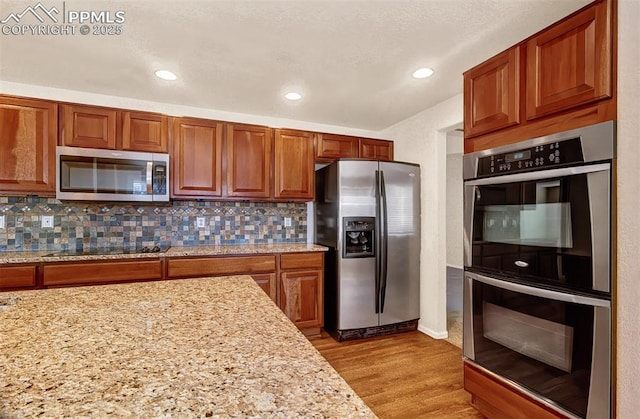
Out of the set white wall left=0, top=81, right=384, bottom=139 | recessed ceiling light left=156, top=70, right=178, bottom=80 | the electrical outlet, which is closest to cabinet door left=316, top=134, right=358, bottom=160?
white wall left=0, top=81, right=384, bottom=139

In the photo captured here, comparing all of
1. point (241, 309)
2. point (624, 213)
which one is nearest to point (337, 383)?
point (241, 309)

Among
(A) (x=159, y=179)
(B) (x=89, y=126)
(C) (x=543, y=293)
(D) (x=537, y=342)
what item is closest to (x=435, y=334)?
(D) (x=537, y=342)

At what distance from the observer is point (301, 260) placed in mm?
3018

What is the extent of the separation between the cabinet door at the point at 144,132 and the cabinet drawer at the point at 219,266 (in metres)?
1.08

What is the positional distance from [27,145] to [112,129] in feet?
2.01

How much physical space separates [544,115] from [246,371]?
174cm

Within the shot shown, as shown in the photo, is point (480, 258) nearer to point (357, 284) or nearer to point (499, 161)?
point (499, 161)

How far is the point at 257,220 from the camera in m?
3.41

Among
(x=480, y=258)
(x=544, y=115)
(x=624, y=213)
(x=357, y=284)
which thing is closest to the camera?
(x=624, y=213)

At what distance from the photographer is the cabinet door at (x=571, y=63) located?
1.26 m

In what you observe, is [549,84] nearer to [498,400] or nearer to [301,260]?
[498,400]

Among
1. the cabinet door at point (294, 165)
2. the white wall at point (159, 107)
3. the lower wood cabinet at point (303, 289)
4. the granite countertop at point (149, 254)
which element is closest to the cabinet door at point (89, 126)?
the white wall at point (159, 107)

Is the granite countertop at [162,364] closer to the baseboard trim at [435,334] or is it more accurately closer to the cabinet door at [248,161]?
the cabinet door at [248,161]

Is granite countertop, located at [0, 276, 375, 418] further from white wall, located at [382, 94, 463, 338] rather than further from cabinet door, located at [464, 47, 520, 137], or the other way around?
white wall, located at [382, 94, 463, 338]
